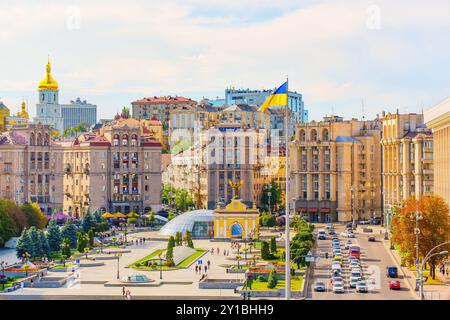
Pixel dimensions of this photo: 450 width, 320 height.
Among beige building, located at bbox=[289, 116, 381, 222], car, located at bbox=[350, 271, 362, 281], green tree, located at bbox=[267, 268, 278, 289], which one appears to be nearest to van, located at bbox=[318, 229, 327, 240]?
beige building, located at bbox=[289, 116, 381, 222]

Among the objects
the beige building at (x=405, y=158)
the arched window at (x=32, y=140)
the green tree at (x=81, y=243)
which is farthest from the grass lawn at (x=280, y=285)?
→ the arched window at (x=32, y=140)

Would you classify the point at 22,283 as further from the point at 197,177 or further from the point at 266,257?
the point at 197,177

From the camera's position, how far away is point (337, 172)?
6600 cm

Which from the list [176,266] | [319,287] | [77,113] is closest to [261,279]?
[319,287]

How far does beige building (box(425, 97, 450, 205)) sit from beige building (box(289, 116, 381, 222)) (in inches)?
798

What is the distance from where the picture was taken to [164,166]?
302 ft

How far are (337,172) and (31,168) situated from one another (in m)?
21.7

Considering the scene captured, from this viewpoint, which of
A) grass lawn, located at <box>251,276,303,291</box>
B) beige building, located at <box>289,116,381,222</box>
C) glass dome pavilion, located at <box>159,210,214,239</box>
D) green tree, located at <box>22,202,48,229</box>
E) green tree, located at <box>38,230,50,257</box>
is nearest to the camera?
grass lawn, located at <box>251,276,303,291</box>

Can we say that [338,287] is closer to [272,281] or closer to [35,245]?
[272,281]

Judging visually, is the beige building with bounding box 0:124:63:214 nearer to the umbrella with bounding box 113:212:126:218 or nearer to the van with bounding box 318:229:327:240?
the umbrella with bounding box 113:212:126:218

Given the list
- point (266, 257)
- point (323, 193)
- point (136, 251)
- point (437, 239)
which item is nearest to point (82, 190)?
point (323, 193)

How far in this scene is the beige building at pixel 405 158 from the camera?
5169 cm

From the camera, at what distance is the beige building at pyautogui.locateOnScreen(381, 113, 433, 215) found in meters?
51.7
